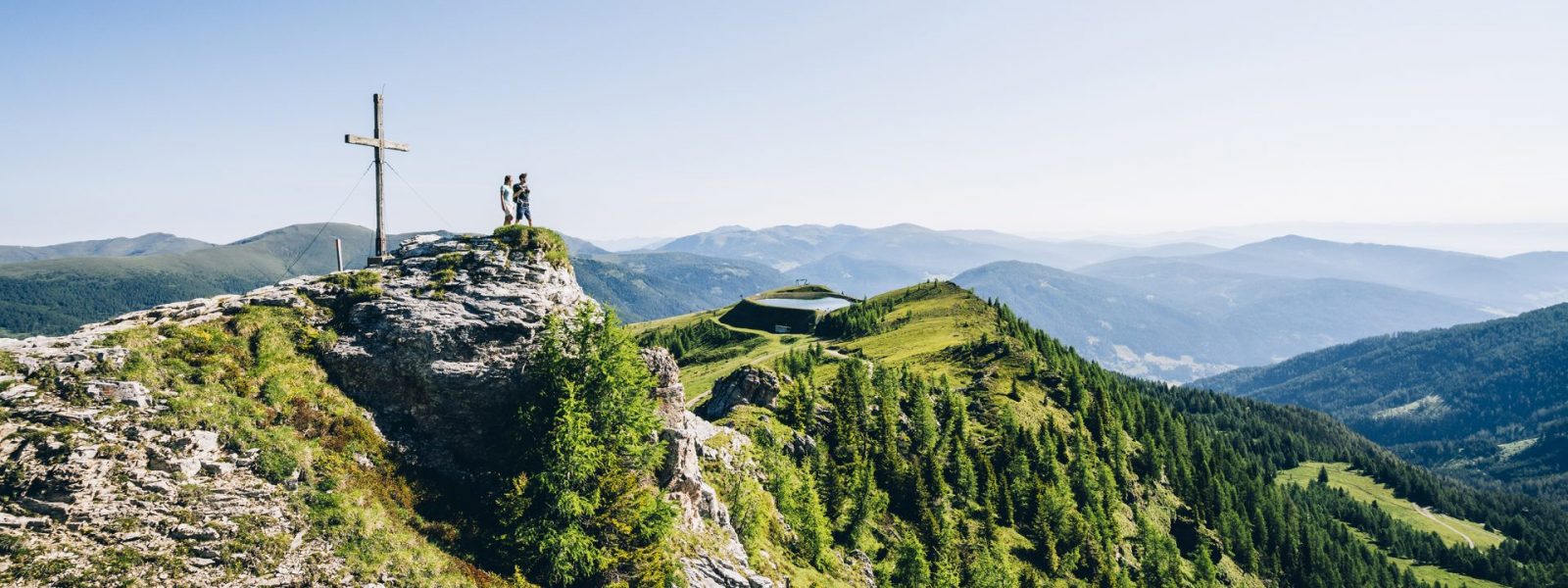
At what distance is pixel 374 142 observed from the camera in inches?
1398

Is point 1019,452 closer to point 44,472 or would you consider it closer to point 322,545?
point 322,545

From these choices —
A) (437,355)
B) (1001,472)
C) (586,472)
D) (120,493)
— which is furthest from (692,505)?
(1001,472)

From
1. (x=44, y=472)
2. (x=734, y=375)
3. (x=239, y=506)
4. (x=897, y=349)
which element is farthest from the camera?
(x=897, y=349)

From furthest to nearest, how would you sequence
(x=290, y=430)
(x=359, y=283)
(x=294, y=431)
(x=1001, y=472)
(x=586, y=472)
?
1. (x=1001, y=472)
2. (x=359, y=283)
3. (x=586, y=472)
4. (x=294, y=431)
5. (x=290, y=430)

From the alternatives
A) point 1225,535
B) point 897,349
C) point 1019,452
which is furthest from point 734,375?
point 1225,535

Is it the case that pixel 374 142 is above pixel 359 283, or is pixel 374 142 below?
above

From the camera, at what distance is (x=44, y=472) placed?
21.7 meters

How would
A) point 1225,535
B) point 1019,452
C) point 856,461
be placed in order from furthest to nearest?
point 1225,535, point 1019,452, point 856,461

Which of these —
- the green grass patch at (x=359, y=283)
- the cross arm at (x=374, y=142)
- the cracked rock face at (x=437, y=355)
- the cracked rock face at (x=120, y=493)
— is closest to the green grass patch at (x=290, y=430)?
the cracked rock face at (x=120, y=493)

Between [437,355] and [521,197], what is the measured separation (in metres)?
10.7

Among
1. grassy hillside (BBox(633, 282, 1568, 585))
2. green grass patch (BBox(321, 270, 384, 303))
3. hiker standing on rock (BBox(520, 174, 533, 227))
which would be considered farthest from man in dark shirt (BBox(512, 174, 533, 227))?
grassy hillside (BBox(633, 282, 1568, 585))

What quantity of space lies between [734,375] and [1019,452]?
46864 millimetres

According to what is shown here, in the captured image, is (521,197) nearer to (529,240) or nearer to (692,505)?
(529,240)

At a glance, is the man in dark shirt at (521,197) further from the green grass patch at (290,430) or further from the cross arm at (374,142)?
the green grass patch at (290,430)
